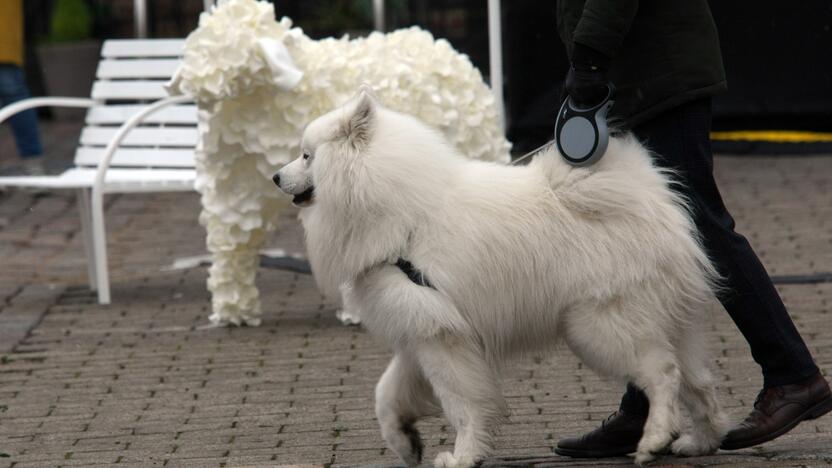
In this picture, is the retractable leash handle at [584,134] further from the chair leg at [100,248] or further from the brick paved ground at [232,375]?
the chair leg at [100,248]

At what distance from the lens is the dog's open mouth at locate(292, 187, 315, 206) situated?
183 inches

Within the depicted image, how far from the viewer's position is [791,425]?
4.68 meters

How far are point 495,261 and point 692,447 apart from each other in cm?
97

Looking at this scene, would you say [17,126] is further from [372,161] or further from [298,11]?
[372,161]

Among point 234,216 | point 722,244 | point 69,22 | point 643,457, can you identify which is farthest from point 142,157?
point 69,22

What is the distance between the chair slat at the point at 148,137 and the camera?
879 cm

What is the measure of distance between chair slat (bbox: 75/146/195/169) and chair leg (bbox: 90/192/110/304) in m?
0.76

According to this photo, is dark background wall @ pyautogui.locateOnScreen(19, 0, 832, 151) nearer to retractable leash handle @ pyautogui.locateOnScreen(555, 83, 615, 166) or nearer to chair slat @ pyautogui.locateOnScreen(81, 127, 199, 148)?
chair slat @ pyautogui.locateOnScreen(81, 127, 199, 148)

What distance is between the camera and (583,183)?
4.43 meters

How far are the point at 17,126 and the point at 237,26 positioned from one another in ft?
20.8

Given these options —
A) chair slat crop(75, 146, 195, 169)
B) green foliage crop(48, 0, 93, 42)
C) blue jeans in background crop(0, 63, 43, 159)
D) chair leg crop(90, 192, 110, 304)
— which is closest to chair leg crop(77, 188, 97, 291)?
chair leg crop(90, 192, 110, 304)

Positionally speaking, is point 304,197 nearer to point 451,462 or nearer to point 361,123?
point 361,123

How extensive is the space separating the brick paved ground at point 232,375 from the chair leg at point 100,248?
92 millimetres

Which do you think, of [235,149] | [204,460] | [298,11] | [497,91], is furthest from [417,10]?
[204,460]
